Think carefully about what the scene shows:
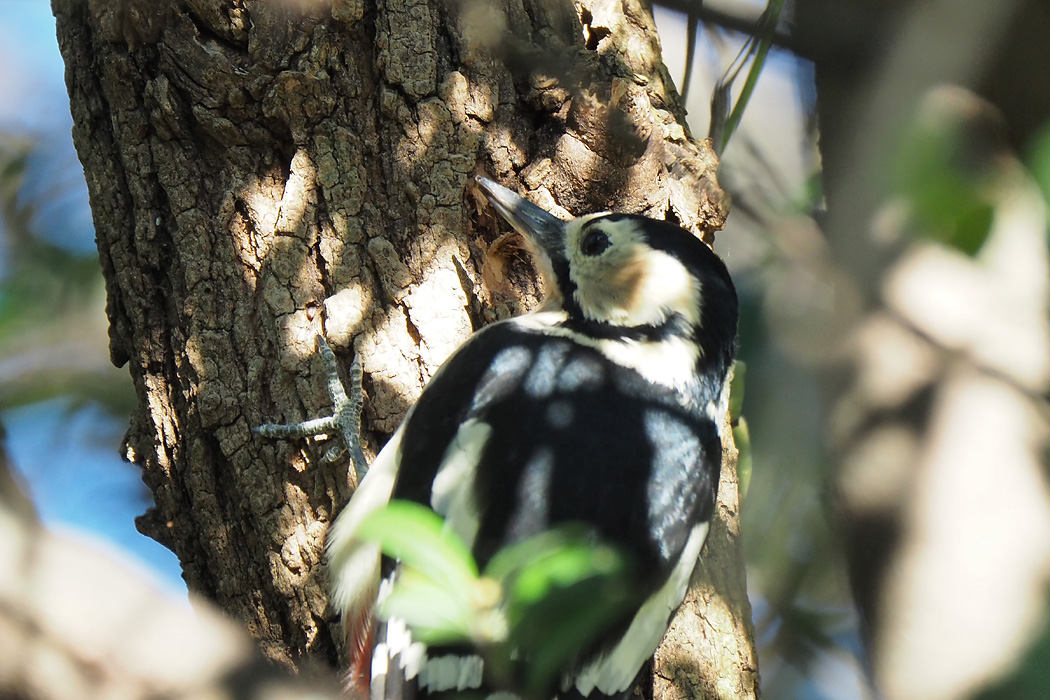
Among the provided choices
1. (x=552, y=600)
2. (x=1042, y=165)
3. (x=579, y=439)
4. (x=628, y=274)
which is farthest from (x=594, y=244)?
(x=1042, y=165)

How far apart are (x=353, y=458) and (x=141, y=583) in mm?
995

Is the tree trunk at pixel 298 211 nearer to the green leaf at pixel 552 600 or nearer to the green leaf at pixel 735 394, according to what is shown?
the green leaf at pixel 735 394

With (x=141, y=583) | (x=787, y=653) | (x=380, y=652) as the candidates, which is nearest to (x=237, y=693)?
(x=141, y=583)

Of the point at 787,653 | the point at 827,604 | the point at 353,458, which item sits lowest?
the point at 827,604

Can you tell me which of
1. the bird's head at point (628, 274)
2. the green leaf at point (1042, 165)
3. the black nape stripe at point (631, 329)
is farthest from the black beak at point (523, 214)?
the green leaf at point (1042, 165)

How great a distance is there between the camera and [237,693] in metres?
0.83

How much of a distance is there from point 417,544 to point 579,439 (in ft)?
2.85

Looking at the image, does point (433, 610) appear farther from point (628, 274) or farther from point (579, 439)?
point (628, 274)

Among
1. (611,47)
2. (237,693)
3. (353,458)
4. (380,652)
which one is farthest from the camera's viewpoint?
(611,47)

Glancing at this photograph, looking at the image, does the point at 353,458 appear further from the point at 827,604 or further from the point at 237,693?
the point at 827,604

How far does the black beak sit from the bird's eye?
0.07 meters

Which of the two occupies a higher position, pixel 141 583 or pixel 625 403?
pixel 141 583

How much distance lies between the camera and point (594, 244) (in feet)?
6.76

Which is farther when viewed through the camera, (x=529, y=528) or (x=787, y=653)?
(x=787, y=653)
